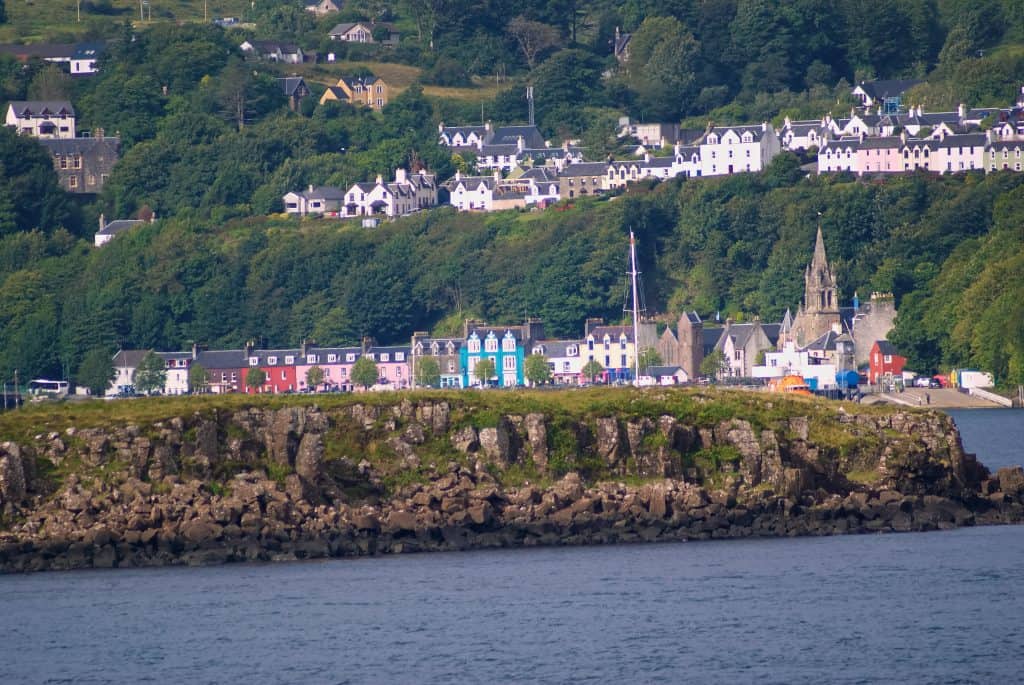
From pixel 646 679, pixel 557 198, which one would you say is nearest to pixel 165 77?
Answer: pixel 557 198

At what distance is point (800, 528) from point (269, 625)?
1242 cm

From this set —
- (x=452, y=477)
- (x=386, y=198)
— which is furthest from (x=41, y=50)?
(x=452, y=477)

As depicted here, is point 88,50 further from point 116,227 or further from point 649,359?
point 649,359

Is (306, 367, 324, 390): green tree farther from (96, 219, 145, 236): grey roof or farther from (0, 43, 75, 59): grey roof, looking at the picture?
(0, 43, 75, 59): grey roof

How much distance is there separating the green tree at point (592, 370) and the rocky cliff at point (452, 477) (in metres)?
67.0

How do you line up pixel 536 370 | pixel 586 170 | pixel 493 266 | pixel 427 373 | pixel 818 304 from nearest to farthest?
pixel 818 304 → pixel 536 370 → pixel 427 373 → pixel 493 266 → pixel 586 170

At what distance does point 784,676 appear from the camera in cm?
3903

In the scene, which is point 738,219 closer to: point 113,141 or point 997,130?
point 997,130

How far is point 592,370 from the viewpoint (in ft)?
400

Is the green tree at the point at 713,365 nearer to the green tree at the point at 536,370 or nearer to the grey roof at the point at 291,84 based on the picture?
the green tree at the point at 536,370

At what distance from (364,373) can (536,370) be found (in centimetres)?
854

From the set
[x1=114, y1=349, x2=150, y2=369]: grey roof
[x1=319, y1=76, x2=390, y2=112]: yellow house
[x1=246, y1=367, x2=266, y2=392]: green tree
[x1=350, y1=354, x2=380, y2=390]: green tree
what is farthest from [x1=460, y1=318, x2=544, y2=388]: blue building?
[x1=319, y1=76, x2=390, y2=112]: yellow house

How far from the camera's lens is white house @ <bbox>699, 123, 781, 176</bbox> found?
143m

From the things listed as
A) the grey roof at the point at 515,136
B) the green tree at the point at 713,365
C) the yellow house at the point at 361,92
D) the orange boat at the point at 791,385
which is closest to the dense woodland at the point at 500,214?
the grey roof at the point at 515,136
